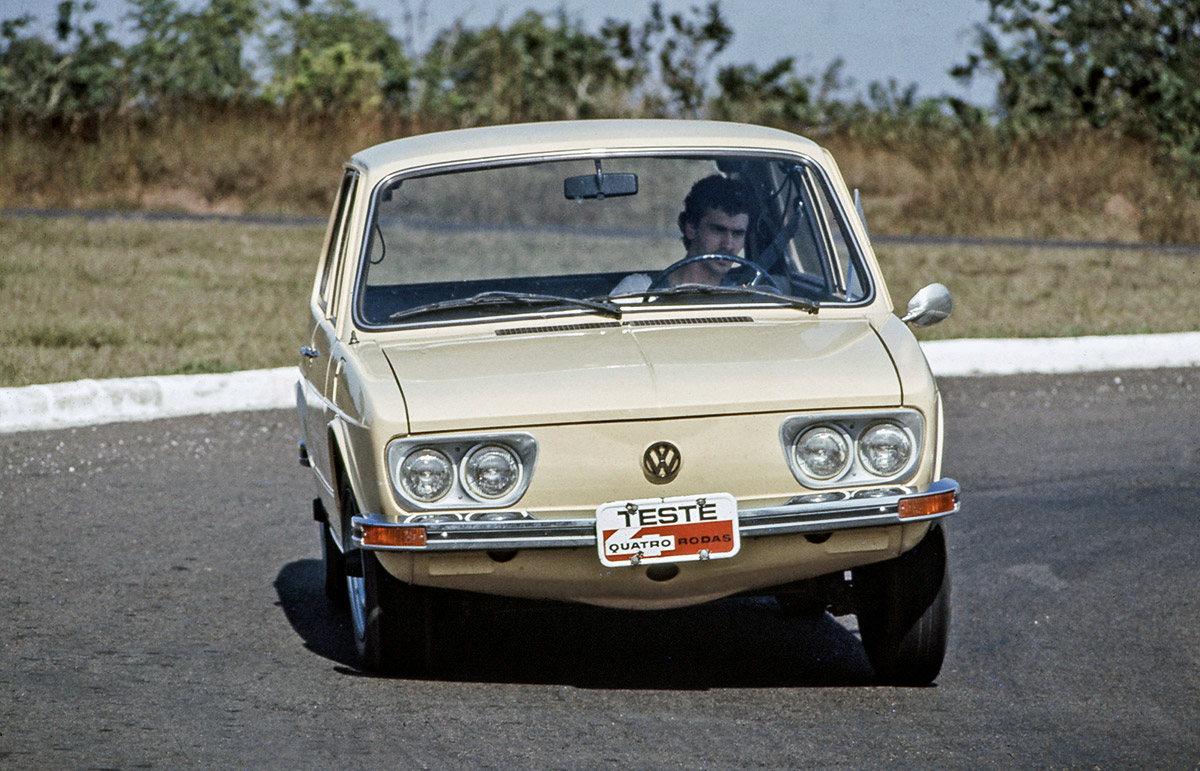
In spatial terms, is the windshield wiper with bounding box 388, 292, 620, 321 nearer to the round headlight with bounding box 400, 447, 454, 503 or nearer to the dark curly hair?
the dark curly hair

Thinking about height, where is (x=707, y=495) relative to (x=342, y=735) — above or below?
above

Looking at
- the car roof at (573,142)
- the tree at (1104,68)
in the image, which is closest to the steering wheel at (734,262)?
the car roof at (573,142)

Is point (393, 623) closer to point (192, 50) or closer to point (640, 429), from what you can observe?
point (640, 429)

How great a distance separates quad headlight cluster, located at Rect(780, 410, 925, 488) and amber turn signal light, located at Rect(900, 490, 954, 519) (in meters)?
0.08

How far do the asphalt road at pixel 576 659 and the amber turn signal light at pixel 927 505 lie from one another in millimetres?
541

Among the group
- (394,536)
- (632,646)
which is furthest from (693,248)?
(394,536)

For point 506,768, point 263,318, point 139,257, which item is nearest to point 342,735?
point 506,768

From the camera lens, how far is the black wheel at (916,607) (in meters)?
4.68

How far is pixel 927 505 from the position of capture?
4.45 meters

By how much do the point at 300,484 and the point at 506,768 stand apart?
4422mm

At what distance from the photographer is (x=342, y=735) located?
14.1ft

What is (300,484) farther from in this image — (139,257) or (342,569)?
(139,257)

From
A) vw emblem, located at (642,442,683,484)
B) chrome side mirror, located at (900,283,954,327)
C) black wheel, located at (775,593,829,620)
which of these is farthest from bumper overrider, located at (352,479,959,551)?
black wheel, located at (775,593,829,620)

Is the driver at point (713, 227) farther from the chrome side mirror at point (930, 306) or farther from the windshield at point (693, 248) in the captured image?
the chrome side mirror at point (930, 306)
